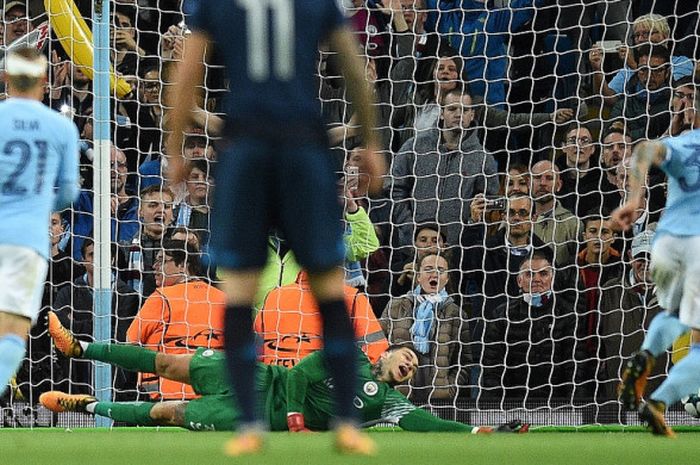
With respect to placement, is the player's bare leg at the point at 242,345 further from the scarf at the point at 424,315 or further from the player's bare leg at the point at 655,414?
the scarf at the point at 424,315

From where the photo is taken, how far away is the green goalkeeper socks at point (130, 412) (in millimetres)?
8570

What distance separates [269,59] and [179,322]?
4997 millimetres

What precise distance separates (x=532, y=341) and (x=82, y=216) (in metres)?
3.49

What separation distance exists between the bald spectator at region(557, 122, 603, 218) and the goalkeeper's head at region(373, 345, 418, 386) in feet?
7.03

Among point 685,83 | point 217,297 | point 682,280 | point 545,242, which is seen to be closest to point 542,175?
point 545,242

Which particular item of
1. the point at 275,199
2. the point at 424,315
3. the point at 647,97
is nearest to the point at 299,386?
the point at 424,315

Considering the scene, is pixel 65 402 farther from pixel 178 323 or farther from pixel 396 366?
pixel 396 366

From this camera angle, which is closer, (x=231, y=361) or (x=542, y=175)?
(x=231, y=361)

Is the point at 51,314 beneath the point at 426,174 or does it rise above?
beneath

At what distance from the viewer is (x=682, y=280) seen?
707 centimetres

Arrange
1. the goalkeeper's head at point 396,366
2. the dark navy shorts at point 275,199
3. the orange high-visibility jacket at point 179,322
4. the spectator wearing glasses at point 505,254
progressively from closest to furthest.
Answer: the dark navy shorts at point 275,199, the goalkeeper's head at point 396,366, the orange high-visibility jacket at point 179,322, the spectator wearing glasses at point 505,254

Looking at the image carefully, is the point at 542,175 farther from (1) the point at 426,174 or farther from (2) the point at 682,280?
(2) the point at 682,280

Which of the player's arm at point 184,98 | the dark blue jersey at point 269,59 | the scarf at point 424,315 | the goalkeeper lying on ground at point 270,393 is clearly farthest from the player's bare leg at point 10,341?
the scarf at point 424,315

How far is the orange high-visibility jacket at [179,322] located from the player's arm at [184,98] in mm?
4555
